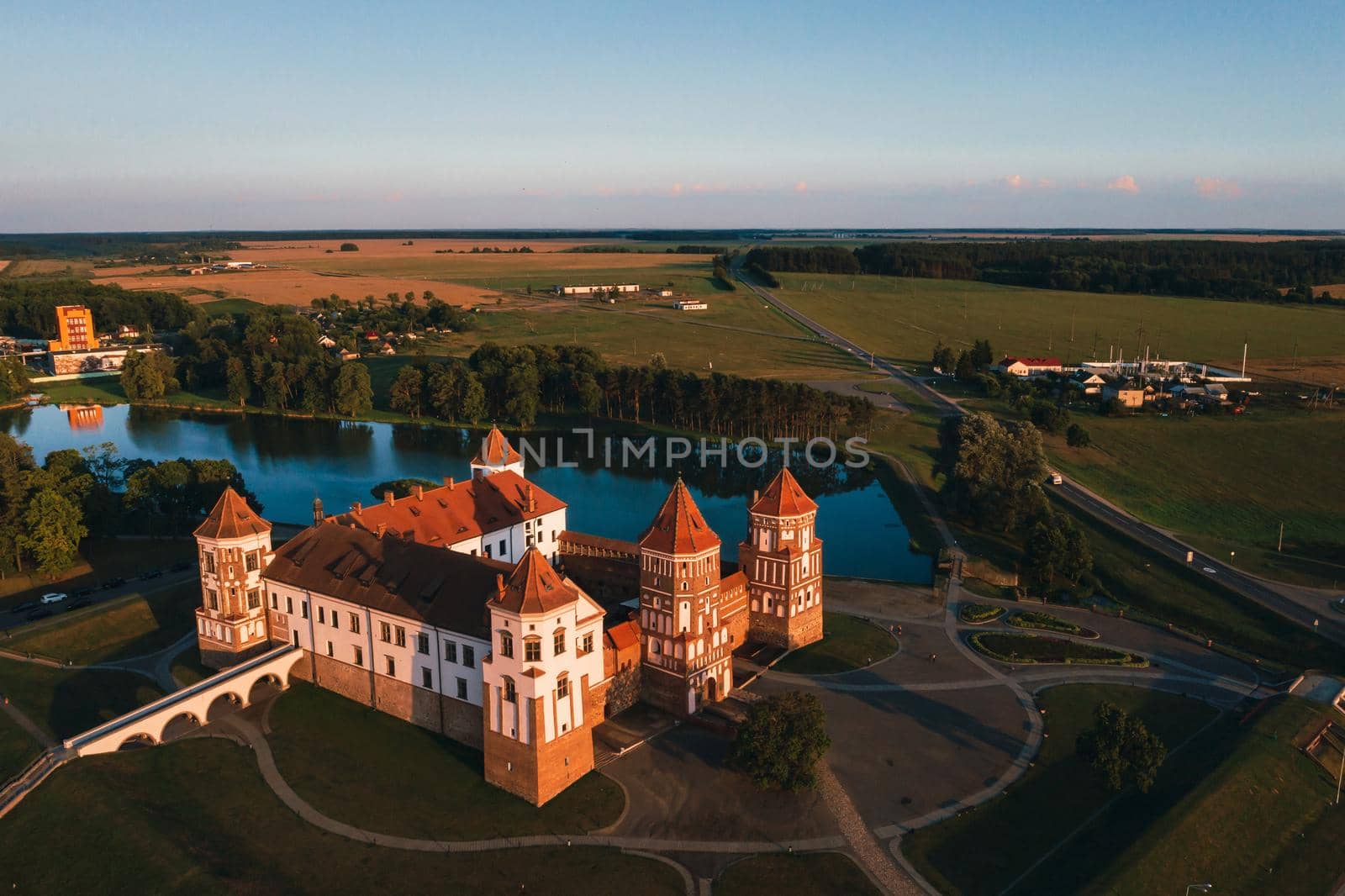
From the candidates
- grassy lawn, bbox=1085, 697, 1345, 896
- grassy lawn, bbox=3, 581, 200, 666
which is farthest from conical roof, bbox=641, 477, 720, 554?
grassy lawn, bbox=3, 581, 200, 666

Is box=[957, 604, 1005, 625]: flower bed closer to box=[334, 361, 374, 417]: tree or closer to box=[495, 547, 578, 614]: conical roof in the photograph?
box=[495, 547, 578, 614]: conical roof

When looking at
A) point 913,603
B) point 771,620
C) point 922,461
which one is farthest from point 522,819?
point 922,461

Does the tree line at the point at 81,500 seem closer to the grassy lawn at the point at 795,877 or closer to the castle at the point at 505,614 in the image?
the castle at the point at 505,614

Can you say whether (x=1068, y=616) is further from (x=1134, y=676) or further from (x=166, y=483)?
(x=166, y=483)

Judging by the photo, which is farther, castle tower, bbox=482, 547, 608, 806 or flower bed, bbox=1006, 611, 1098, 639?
flower bed, bbox=1006, 611, 1098, 639

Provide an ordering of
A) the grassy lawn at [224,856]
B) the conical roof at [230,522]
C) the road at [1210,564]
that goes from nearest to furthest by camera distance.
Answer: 1. the grassy lawn at [224,856]
2. the conical roof at [230,522]
3. the road at [1210,564]

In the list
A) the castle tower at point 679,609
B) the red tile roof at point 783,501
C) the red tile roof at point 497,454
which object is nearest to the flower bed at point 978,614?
the red tile roof at point 783,501
